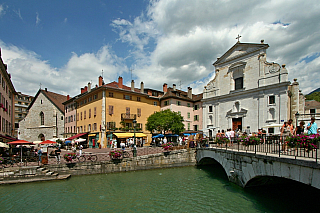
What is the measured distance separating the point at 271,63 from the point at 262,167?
70.5ft

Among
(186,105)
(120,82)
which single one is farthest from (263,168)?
(186,105)

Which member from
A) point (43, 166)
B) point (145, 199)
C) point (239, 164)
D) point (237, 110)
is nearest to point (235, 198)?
point (239, 164)

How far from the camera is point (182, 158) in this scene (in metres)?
19.8

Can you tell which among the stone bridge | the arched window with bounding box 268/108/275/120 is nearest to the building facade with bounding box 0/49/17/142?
the stone bridge

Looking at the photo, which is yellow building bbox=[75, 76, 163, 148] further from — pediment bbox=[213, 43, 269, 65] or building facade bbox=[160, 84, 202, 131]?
pediment bbox=[213, 43, 269, 65]

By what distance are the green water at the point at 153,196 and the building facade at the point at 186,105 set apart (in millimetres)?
25178

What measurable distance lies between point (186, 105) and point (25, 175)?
32.7m

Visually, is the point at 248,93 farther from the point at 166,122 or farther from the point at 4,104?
the point at 4,104

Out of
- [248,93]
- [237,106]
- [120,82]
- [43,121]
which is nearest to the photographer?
[248,93]

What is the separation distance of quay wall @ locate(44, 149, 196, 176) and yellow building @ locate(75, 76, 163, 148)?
11984 millimetres

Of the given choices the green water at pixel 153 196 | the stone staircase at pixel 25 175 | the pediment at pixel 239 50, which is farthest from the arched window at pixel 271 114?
the stone staircase at pixel 25 175

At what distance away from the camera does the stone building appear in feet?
152

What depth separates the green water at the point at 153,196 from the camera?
935 centimetres

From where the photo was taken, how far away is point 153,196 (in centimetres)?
1105
